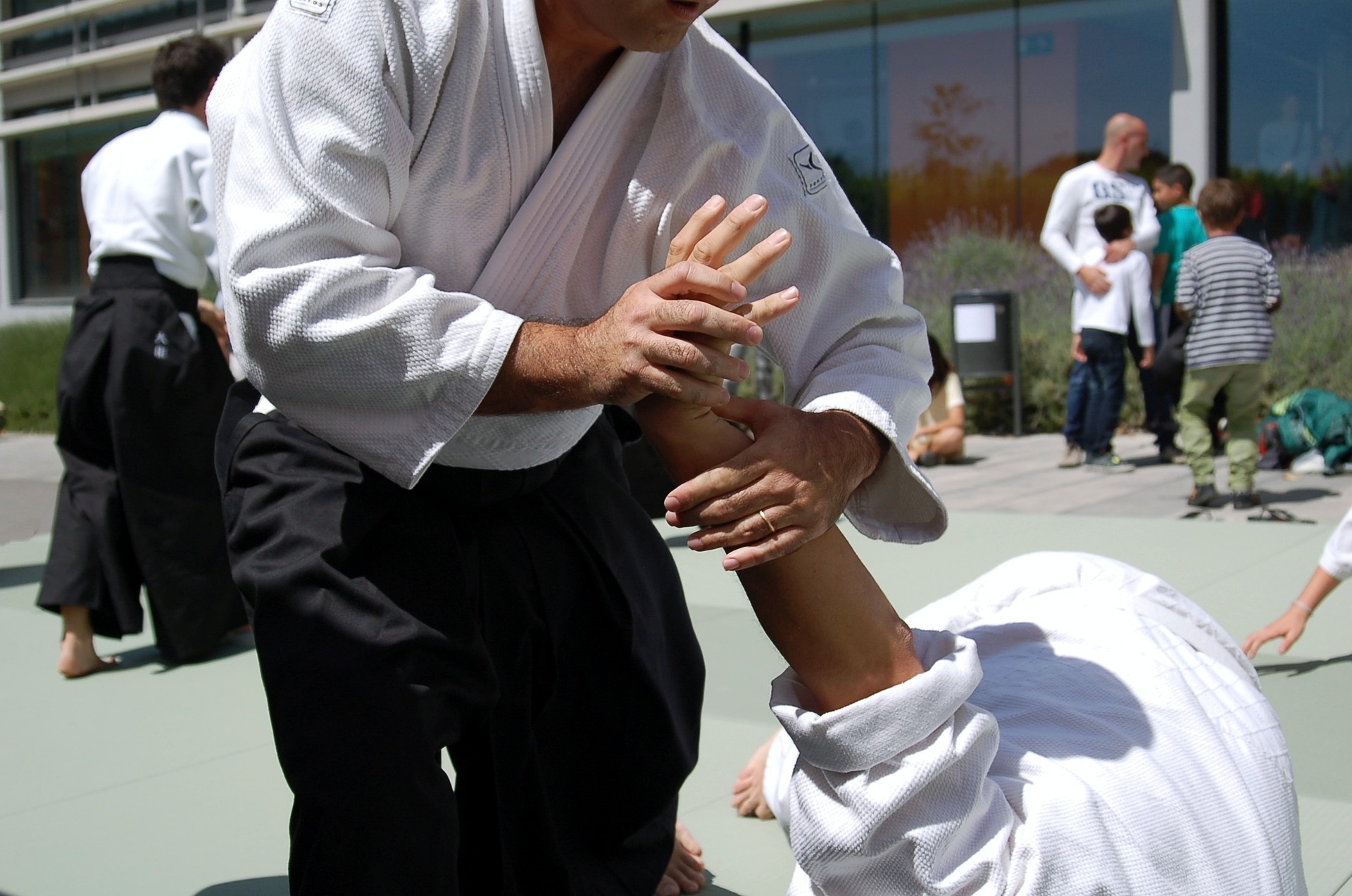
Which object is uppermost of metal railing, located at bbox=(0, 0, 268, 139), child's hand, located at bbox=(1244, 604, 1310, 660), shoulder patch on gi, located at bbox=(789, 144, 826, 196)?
metal railing, located at bbox=(0, 0, 268, 139)

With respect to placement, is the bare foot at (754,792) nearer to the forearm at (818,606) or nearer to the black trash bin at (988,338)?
the forearm at (818,606)

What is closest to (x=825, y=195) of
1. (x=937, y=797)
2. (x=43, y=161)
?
(x=937, y=797)

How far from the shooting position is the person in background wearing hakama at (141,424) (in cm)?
384

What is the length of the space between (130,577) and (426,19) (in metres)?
2.85

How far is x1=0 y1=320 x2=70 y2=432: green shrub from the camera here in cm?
1302

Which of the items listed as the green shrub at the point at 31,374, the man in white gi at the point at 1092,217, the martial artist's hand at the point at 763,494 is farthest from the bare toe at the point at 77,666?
the green shrub at the point at 31,374

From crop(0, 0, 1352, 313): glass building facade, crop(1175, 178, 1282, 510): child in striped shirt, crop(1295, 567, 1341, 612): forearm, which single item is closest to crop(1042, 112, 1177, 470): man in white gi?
crop(1175, 178, 1282, 510): child in striped shirt

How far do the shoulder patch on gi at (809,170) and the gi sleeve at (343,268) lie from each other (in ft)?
1.90

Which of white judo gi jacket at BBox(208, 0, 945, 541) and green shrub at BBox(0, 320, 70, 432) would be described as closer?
white judo gi jacket at BBox(208, 0, 945, 541)

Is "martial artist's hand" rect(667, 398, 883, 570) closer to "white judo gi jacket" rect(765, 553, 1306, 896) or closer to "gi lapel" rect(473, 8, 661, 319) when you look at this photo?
"white judo gi jacket" rect(765, 553, 1306, 896)

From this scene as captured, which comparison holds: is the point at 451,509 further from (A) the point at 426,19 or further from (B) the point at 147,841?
(B) the point at 147,841

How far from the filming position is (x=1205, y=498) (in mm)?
5992

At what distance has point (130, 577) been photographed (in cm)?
389

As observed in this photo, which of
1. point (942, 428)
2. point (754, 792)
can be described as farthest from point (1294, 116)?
point (754, 792)
